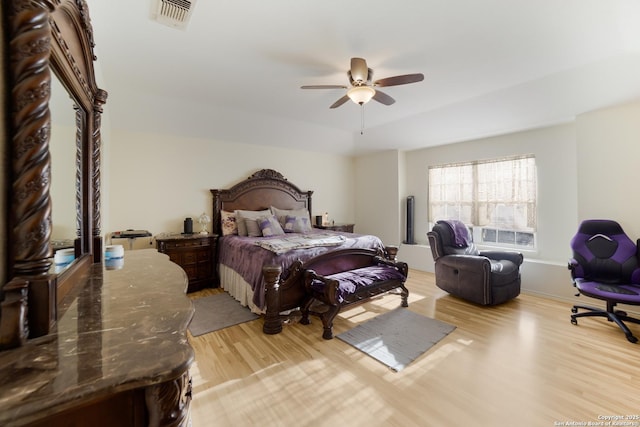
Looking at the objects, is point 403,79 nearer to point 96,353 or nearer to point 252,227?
point 96,353

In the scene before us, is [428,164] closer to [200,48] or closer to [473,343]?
[473,343]

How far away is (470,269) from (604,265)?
1.35m

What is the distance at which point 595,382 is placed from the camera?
1.94 meters

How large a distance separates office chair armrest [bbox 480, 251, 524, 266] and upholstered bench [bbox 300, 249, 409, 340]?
150 centimetres

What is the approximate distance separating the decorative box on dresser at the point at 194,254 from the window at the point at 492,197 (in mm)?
4209

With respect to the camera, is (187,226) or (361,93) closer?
(361,93)

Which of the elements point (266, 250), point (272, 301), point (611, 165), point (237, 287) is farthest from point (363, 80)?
point (611, 165)

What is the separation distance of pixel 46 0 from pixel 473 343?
11.0ft

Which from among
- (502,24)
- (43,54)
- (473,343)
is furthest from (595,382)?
(43,54)

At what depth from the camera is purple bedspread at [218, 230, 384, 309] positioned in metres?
2.90

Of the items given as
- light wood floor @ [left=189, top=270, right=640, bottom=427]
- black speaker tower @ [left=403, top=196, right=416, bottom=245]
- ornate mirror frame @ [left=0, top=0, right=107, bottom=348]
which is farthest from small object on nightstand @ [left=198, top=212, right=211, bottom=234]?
black speaker tower @ [left=403, top=196, right=416, bottom=245]

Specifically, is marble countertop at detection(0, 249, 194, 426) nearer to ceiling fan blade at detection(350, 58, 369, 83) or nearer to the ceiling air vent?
the ceiling air vent

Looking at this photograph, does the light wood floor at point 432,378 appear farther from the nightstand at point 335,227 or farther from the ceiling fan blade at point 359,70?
the nightstand at point 335,227

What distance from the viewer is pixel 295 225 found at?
183 inches
